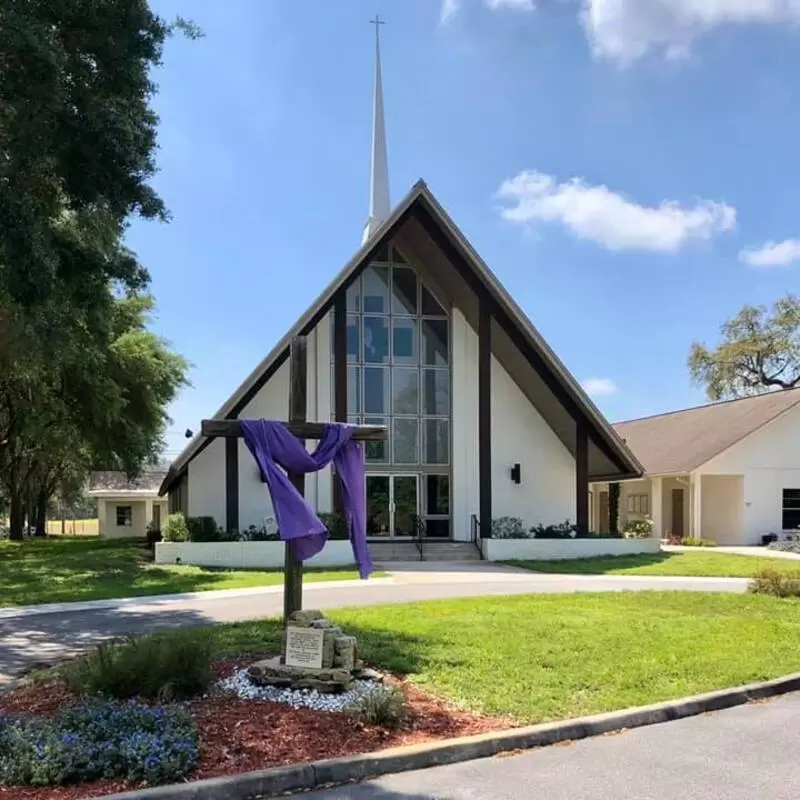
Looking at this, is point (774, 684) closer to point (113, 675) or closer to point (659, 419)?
point (113, 675)

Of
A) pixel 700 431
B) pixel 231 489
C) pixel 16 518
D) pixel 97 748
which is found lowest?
pixel 16 518

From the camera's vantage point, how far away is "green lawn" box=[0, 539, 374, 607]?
49.3ft

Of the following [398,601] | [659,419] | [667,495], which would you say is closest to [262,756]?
[398,601]

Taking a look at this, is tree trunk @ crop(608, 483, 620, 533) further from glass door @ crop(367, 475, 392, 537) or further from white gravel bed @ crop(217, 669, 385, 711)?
white gravel bed @ crop(217, 669, 385, 711)

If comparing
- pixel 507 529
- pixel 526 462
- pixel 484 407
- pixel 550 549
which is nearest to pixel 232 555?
pixel 507 529

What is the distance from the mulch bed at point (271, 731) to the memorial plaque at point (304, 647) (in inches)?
17.8

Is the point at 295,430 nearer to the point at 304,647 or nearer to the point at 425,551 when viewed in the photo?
the point at 304,647

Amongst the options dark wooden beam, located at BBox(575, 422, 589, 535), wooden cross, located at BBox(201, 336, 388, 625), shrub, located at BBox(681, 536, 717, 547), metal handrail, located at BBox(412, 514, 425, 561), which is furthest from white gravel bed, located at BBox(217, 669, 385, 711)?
shrub, located at BBox(681, 536, 717, 547)

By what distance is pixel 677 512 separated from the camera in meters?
33.2

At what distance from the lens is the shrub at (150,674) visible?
6.81 metres

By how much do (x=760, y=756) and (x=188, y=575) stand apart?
14139mm

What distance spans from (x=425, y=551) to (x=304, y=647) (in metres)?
16.2

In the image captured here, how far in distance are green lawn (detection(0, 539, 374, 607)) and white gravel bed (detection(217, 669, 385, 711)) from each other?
8136mm

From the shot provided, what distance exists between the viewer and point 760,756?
6051mm
